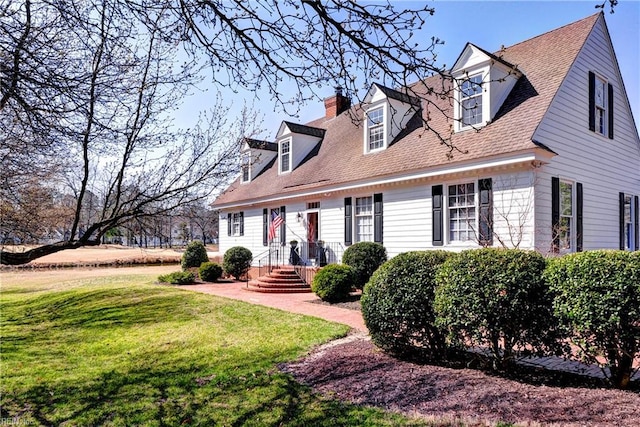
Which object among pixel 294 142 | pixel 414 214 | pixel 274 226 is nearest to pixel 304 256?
pixel 274 226

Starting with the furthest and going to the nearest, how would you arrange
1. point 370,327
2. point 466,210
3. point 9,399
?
point 466,210 → point 370,327 → point 9,399

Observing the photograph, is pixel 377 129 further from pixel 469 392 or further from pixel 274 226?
pixel 469 392

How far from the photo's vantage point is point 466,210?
11195 millimetres

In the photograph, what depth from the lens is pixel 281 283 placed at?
15219mm

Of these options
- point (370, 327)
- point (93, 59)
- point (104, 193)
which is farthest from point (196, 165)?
point (370, 327)

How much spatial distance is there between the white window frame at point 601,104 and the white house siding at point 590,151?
0.20 m

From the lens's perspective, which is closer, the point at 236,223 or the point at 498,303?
the point at 498,303

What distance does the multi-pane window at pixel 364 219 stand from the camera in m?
14.3

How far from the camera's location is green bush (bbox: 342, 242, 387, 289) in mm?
12852

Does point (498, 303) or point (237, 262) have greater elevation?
point (498, 303)

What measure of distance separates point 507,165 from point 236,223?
51.0 feet

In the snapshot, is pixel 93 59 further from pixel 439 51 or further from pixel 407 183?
pixel 407 183

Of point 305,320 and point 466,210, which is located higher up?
point 466,210

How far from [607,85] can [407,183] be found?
690 cm
